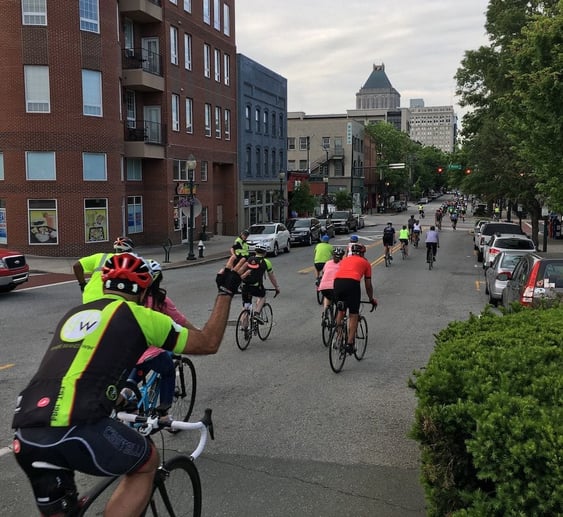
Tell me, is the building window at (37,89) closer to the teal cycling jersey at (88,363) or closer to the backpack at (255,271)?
the backpack at (255,271)

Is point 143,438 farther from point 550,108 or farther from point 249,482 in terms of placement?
point 550,108

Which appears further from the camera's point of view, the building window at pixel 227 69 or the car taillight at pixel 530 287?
the building window at pixel 227 69

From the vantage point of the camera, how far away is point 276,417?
678 centimetres

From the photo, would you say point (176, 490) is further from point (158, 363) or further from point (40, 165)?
point (40, 165)

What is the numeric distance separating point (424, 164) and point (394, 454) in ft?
540

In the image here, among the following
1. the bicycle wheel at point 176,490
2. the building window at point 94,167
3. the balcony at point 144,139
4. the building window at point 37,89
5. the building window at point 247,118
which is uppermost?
the building window at point 247,118

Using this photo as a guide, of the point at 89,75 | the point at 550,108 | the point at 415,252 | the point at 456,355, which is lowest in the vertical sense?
the point at 415,252

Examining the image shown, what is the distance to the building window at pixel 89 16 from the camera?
27.5 meters

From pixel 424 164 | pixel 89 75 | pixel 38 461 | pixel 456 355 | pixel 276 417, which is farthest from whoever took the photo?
pixel 424 164

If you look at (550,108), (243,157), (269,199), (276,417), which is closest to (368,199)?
(269,199)

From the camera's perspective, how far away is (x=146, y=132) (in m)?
33.0

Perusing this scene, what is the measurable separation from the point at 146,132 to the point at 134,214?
446 cm

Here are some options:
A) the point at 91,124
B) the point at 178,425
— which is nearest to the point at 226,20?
the point at 91,124

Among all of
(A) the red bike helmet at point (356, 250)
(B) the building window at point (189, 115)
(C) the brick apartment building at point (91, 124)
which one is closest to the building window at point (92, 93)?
(C) the brick apartment building at point (91, 124)
